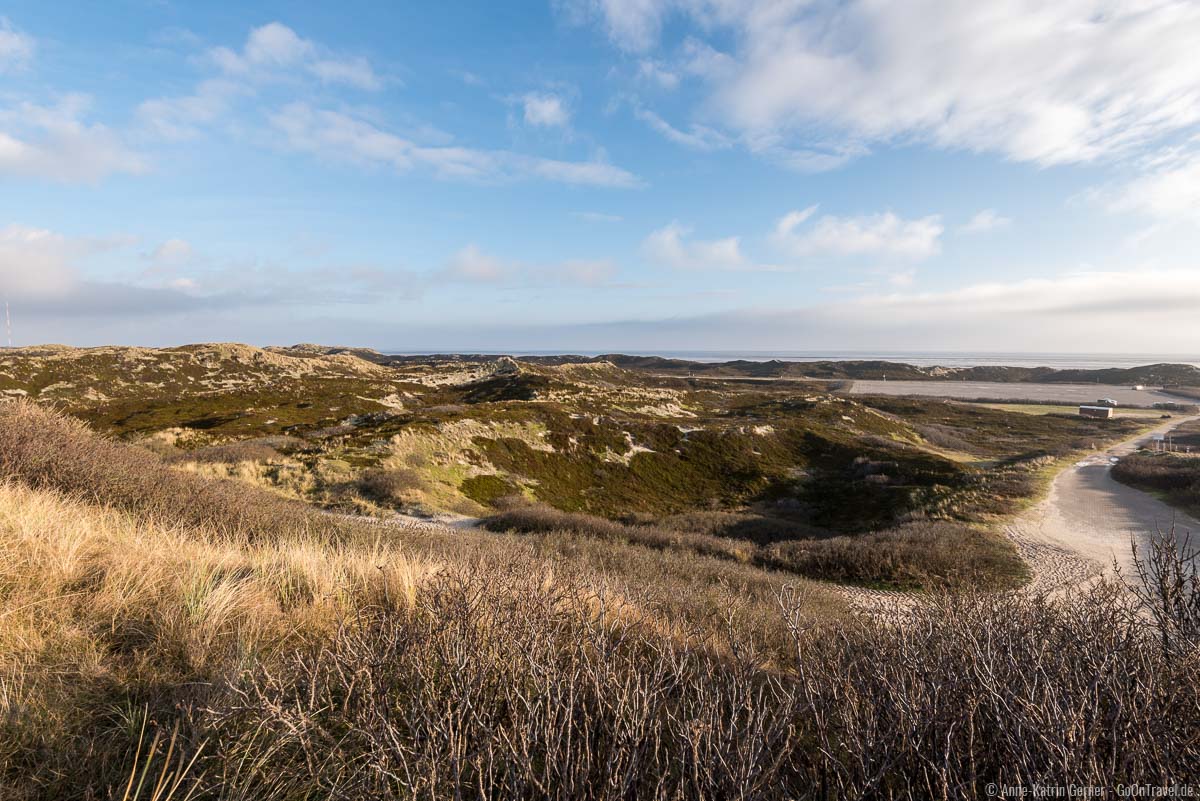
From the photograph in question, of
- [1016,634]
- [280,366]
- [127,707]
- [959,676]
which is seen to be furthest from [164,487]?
[280,366]

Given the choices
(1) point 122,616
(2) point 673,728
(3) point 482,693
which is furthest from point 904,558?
(1) point 122,616

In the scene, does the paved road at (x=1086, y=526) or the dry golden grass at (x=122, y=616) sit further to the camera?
the paved road at (x=1086, y=526)

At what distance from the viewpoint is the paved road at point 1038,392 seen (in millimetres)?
92000

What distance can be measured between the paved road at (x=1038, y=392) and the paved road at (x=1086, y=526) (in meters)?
77.2

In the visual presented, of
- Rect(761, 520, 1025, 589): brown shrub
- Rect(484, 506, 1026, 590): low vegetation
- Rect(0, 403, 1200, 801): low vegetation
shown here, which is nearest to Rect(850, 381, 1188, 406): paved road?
Rect(484, 506, 1026, 590): low vegetation

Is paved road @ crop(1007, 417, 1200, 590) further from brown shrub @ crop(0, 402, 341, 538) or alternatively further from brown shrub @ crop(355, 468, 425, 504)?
brown shrub @ crop(355, 468, 425, 504)

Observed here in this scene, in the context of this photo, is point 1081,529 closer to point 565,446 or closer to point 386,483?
point 565,446

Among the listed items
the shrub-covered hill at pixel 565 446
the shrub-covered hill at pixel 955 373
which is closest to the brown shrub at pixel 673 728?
the shrub-covered hill at pixel 565 446

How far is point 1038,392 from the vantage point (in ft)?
348

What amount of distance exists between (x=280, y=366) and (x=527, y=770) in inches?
3313

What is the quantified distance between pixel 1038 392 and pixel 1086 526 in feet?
385

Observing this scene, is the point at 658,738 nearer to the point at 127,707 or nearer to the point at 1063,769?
the point at 1063,769

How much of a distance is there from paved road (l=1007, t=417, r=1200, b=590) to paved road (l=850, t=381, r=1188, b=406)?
77234 mm

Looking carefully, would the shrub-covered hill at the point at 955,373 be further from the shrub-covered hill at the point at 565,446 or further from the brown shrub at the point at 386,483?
the brown shrub at the point at 386,483
